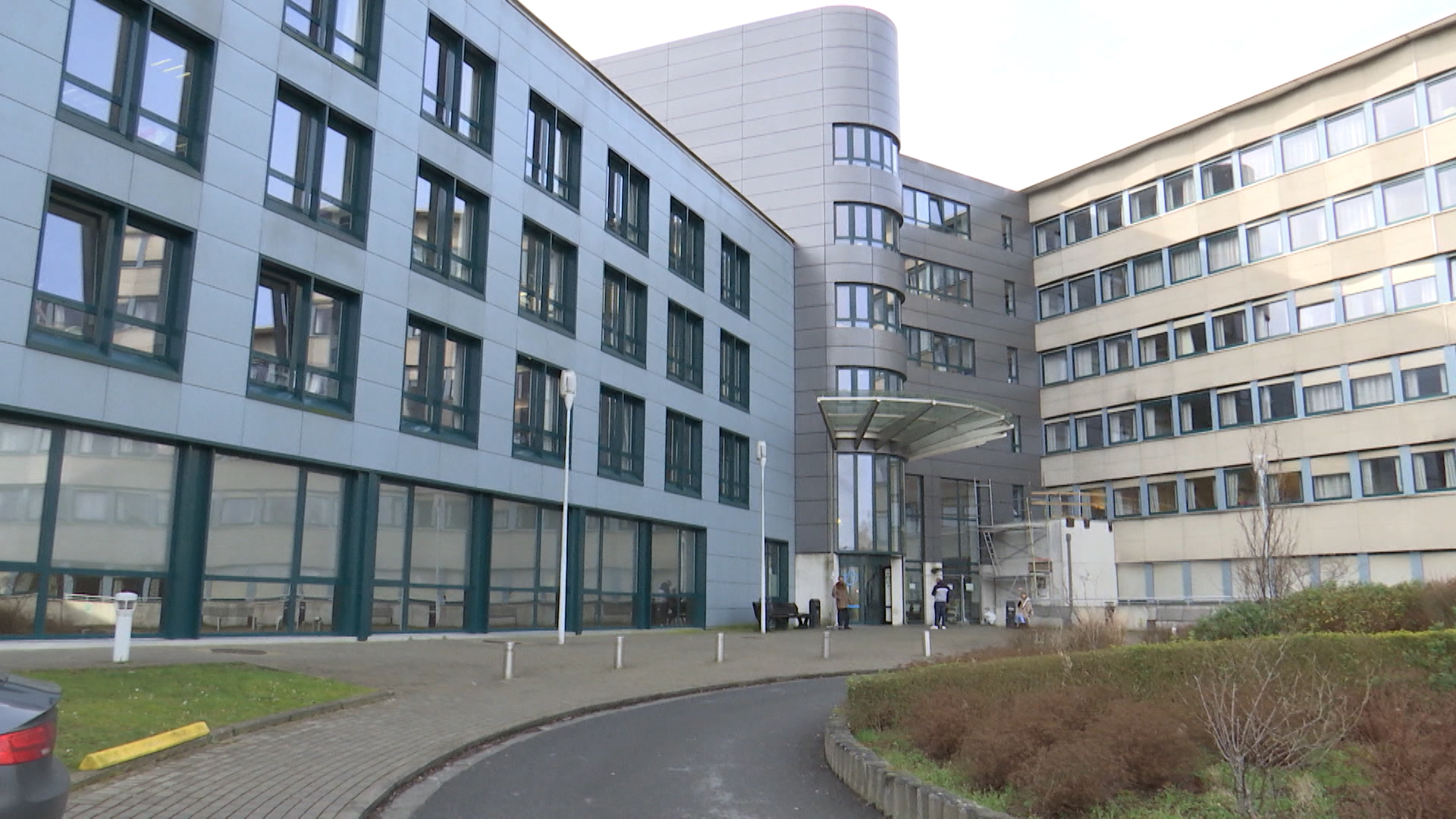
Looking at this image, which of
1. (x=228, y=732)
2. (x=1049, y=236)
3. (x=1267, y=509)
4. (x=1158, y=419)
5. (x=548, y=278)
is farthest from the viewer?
(x=1049, y=236)

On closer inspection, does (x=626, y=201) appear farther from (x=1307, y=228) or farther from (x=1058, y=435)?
(x=1058, y=435)

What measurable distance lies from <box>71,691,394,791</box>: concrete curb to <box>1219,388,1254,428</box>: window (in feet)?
124

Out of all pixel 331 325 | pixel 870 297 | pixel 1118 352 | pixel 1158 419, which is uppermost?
pixel 870 297

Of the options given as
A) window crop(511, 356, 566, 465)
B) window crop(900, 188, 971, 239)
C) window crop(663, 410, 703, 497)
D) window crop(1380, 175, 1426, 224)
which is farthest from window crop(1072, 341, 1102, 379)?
window crop(511, 356, 566, 465)

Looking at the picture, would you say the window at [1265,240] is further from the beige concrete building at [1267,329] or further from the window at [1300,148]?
the window at [1300,148]

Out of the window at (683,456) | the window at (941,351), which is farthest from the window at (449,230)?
the window at (941,351)

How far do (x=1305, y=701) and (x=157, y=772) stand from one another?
31.8 feet

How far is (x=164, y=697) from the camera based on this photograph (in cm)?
1223

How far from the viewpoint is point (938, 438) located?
41750 millimetres

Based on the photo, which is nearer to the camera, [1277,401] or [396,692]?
[396,692]

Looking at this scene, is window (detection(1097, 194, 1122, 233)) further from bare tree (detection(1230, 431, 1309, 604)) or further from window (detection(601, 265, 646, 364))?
window (detection(601, 265, 646, 364))

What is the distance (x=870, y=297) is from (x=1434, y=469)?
2031cm

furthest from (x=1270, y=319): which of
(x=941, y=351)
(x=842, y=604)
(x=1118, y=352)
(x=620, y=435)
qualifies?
(x=620, y=435)

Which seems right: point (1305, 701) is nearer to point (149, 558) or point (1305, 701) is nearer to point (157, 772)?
point (157, 772)
